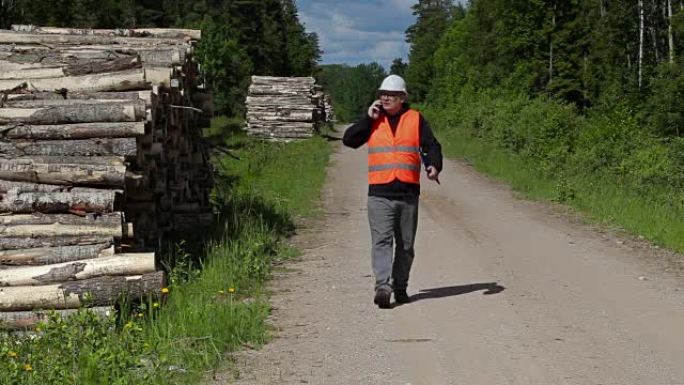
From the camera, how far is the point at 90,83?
32.2 feet

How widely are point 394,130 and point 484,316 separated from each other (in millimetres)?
1814

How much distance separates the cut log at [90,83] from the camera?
31.9ft

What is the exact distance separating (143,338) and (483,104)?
33634 millimetres

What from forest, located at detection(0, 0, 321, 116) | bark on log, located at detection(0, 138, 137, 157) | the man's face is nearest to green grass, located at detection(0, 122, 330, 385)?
bark on log, located at detection(0, 138, 137, 157)

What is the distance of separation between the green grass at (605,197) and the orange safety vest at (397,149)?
486 centimetres

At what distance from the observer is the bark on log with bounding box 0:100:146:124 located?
356 inches

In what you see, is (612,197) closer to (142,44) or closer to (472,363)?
(142,44)

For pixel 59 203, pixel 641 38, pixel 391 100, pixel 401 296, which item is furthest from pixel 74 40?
pixel 641 38

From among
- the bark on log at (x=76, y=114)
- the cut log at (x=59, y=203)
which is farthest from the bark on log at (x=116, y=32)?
the cut log at (x=59, y=203)

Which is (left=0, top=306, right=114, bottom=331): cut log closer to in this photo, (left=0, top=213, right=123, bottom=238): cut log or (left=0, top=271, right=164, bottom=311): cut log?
(left=0, top=271, right=164, bottom=311): cut log

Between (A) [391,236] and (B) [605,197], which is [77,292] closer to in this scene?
(A) [391,236]

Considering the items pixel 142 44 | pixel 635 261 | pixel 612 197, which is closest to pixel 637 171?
pixel 612 197

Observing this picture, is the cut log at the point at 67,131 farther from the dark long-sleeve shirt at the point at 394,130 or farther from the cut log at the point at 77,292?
the dark long-sleeve shirt at the point at 394,130

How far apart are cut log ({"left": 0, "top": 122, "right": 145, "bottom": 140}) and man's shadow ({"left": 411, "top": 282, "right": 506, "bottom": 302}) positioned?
3.06 meters
